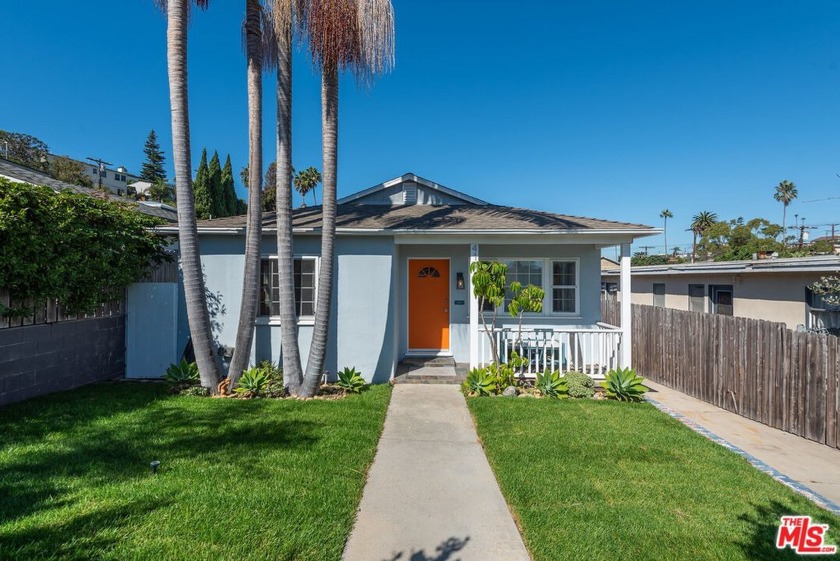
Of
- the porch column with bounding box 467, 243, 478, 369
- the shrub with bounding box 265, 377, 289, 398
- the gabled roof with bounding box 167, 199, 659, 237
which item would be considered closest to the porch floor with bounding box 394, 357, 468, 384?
the porch column with bounding box 467, 243, 478, 369

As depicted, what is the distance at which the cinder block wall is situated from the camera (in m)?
5.46

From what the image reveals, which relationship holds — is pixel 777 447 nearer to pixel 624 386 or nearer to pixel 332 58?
pixel 624 386

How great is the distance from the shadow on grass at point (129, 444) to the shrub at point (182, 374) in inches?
37.0

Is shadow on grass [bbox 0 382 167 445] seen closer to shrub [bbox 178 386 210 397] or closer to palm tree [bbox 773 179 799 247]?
shrub [bbox 178 386 210 397]

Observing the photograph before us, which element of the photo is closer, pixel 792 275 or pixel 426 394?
pixel 426 394

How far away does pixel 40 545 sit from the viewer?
263 centimetres

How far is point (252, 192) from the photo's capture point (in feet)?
21.5

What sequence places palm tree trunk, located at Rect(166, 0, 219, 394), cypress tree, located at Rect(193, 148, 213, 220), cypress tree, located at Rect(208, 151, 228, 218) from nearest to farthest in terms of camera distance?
palm tree trunk, located at Rect(166, 0, 219, 394), cypress tree, located at Rect(193, 148, 213, 220), cypress tree, located at Rect(208, 151, 228, 218)

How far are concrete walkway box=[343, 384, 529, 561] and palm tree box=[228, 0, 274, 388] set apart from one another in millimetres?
3036

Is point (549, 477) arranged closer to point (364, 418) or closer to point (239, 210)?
point (364, 418)

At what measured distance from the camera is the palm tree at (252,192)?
20.9 feet

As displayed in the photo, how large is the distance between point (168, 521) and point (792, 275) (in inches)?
481

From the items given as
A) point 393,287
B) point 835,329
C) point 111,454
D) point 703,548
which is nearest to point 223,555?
point 111,454

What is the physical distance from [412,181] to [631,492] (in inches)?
356
